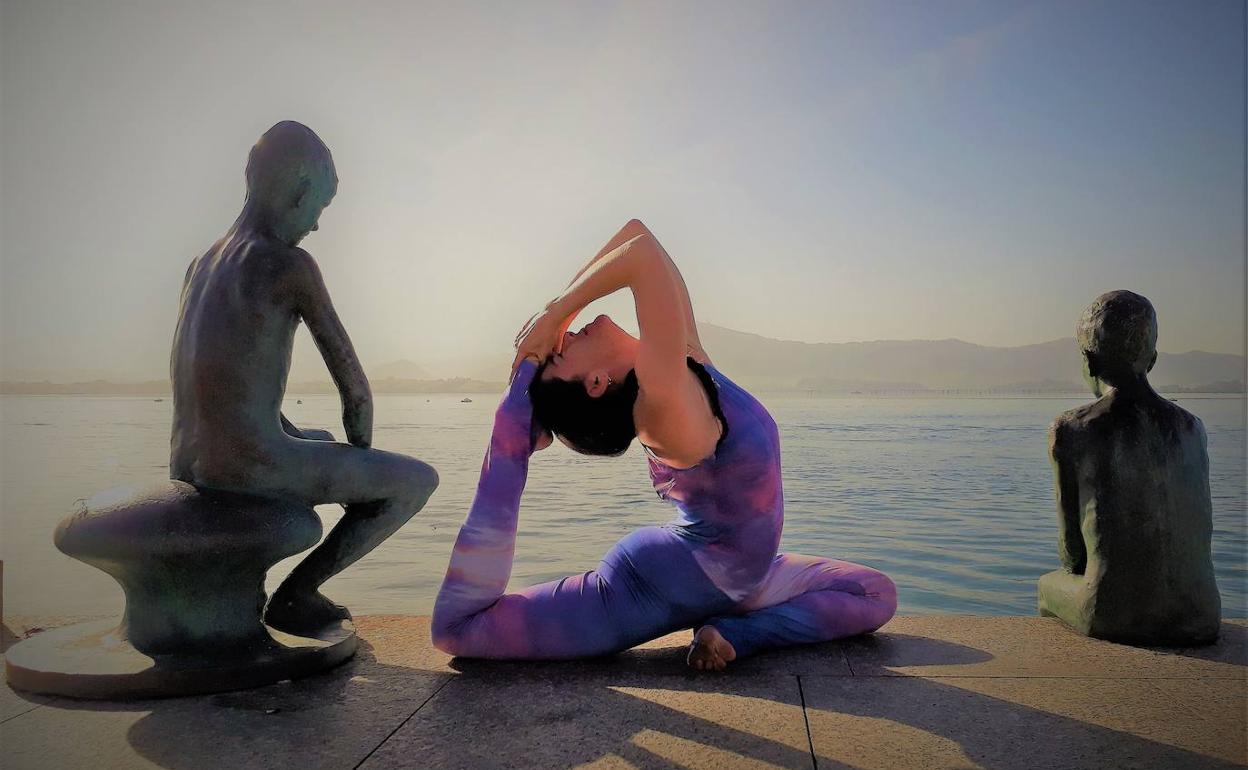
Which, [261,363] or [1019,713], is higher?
[261,363]

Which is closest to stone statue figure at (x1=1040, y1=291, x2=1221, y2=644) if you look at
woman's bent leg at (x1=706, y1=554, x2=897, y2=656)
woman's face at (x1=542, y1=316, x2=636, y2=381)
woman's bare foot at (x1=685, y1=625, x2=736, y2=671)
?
woman's bent leg at (x1=706, y1=554, x2=897, y2=656)

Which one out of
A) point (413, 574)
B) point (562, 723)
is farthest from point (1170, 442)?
point (413, 574)

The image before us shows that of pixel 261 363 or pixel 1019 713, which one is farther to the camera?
pixel 261 363

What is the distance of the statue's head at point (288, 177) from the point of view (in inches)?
141

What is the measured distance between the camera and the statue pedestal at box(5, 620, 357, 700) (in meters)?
3.02

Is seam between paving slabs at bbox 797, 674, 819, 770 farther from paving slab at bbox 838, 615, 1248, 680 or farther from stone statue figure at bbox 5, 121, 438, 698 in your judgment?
stone statue figure at bbox 5, 121, 438, 698

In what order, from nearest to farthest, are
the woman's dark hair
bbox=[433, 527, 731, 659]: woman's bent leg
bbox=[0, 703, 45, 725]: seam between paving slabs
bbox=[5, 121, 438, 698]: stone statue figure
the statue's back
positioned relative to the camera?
bbox=[0, 703, 45, 725]: seam between paving slabs, bbox=[5, 121, 438, 698]: stone statue figure, the woman's dark hair, bbox=[433, 527, 731, 659]: woman's bent leg, the statue's back

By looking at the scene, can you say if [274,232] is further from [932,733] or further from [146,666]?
[932,733]

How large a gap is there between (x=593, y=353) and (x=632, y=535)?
787 mm

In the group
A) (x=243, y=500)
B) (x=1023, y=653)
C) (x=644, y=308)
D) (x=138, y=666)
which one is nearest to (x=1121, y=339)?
(x=1023, y=653)

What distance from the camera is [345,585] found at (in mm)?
7133

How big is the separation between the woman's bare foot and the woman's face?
1020 millimetres

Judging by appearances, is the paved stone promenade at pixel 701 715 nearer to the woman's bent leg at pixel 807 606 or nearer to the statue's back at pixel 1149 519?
the woman's bent leg at pixel 807 606

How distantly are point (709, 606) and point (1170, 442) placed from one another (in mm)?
1949
